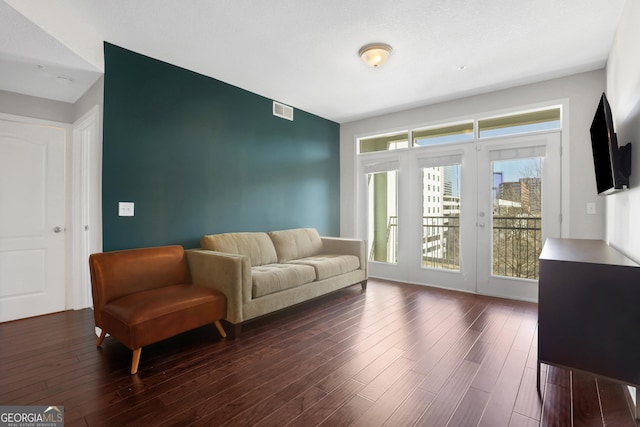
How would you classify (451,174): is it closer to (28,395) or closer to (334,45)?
(334,45)

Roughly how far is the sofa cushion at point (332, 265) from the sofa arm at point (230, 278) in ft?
3.49

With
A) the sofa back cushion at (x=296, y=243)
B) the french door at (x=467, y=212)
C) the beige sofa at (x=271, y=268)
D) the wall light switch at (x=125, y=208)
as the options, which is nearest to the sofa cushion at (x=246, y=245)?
the beige sofa at (x=271, y=268)

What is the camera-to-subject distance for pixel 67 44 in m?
2.43

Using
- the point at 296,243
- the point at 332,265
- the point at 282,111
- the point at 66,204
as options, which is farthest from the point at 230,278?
the point at 282,111

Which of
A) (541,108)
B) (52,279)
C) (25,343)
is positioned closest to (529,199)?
(541,108)

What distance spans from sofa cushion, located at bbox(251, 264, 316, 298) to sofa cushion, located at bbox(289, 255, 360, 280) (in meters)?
0.11

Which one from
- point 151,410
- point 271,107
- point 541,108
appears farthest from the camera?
point 271,107

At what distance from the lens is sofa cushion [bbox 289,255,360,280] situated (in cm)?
373

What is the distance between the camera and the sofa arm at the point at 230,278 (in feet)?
9.03

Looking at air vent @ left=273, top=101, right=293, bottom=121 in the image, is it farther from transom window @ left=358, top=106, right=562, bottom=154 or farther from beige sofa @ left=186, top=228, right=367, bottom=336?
beige sofa @ left=186, top=228, right=367, bottom=336

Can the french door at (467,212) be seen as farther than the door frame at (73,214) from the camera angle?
Yes

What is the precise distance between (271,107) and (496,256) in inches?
146

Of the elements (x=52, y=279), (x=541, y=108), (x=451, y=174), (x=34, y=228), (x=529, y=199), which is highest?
(x=541, y=108)

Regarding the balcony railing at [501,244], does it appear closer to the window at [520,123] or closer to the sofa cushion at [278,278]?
the window at [520,123]
